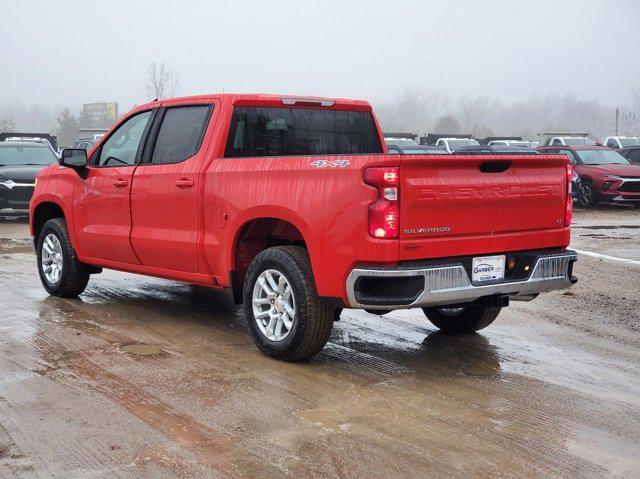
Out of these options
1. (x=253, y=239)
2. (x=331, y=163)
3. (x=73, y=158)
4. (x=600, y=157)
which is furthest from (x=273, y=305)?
(x=600, y=157)

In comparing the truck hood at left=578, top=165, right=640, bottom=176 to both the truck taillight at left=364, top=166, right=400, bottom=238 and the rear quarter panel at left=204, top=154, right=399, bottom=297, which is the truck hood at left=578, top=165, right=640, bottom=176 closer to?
the rear quarter panel at left=204, top=154, right=399, bottom=297

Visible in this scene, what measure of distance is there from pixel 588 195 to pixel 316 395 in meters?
17.9

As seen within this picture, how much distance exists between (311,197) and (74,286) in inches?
145

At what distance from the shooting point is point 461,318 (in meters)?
7.08

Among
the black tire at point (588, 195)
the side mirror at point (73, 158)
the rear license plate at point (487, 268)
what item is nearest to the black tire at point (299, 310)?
the rear license plate at point (487, 268)

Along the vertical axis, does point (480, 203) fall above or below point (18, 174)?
above

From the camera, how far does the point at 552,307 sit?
8.42m

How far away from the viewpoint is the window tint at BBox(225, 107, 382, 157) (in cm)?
684

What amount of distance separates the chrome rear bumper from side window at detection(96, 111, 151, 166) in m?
3.03

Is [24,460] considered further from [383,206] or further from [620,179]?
[620,179]

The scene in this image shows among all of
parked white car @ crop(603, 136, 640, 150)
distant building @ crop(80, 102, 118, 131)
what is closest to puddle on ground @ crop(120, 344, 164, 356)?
parked white car @ crop(603, 136, 640, 150)

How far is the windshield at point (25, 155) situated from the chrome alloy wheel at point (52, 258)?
1089 centimetres

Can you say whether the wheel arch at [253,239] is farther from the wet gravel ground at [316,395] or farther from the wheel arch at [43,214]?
the wheel arch at [43,214]

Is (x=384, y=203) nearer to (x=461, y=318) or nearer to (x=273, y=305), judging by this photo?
(x=273, y=305)
